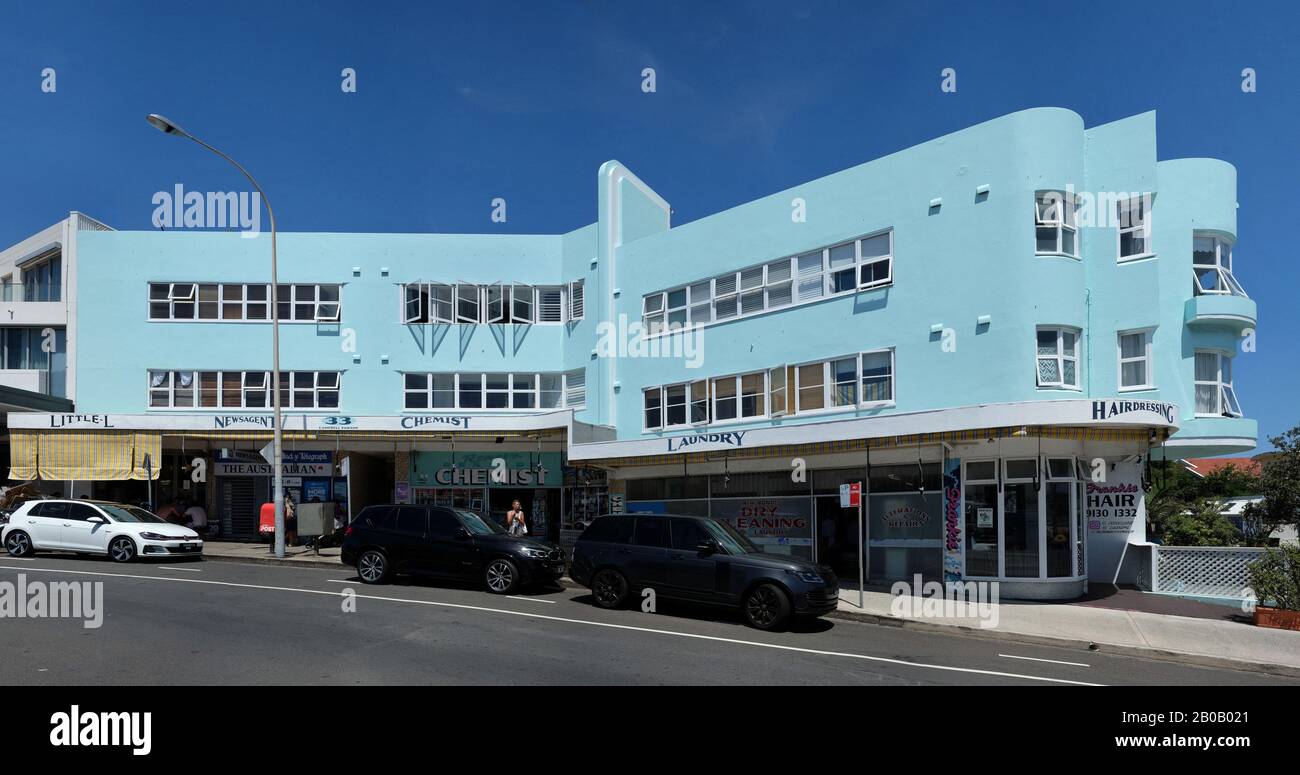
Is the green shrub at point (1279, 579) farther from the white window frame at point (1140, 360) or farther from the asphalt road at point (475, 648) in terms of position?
the white window frame at point (1140, 360)

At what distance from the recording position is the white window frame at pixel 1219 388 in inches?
744

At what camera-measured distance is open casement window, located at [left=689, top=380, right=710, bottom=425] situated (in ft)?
72.6

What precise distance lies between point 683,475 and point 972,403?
7381 mm

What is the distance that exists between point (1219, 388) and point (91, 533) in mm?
25422

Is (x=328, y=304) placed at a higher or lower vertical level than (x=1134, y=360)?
higher

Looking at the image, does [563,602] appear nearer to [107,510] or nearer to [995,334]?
[995,334]

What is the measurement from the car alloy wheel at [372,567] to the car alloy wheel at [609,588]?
439cm

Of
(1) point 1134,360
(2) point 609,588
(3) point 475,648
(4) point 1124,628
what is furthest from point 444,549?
(1) point 1134,360

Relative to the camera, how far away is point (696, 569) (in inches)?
528

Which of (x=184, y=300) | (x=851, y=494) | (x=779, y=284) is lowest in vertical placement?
(x=851, y=494)

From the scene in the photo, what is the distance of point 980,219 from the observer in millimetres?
17344

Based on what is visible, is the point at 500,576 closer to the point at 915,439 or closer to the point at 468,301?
the point at 915,439

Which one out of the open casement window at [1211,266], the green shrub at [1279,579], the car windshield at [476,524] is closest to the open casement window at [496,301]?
the car windshield at [476,524]

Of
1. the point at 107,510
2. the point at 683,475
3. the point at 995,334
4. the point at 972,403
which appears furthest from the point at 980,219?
the point at 107,510
